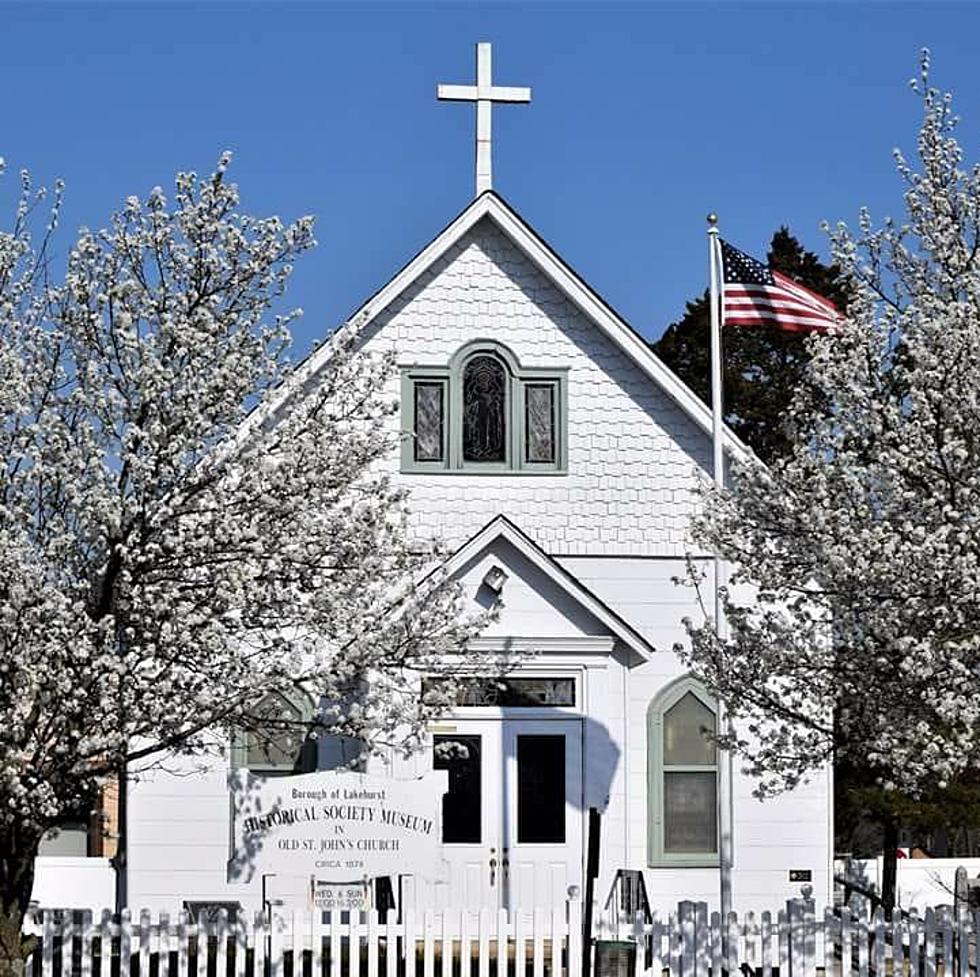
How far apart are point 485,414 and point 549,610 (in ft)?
8.18

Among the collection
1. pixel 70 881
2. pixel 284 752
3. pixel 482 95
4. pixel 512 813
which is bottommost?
pixel 70 881

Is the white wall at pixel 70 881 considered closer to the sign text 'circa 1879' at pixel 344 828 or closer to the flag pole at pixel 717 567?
the sign text 'circa 1879' at pixel 344 828

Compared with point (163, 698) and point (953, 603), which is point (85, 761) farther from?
point (953, 603)

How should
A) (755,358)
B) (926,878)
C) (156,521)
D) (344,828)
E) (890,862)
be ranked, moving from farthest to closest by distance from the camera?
1. (755,358)
2. (926,878)
3. (890,862)
4. (344,828)
5. (156,521)

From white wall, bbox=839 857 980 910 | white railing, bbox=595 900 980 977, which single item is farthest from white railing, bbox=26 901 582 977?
white wall, bbox=839 857 980 910

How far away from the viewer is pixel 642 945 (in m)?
16.2

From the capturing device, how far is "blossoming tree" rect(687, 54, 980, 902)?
1505 cm

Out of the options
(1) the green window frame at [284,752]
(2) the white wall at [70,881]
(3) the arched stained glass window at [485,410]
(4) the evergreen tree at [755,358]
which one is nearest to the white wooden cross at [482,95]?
(3) the arched stained glass window at [485,410]

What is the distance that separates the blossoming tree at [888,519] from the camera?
15047 millimetres

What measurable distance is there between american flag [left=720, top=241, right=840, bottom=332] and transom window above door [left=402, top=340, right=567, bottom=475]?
7.99ft

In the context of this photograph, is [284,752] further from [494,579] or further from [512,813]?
[494,579]

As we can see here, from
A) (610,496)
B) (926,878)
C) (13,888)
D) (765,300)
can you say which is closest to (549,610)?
(610,496)

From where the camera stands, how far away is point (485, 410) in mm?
23078

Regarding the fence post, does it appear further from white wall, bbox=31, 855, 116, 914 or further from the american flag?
white wall, bbox=31, 855, 116, 914
